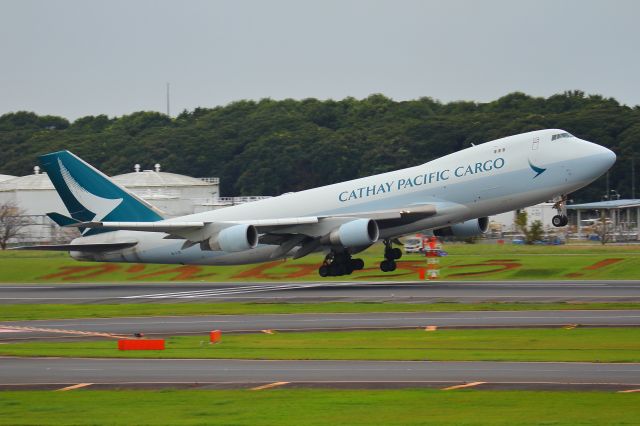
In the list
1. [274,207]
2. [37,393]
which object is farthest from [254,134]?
[37,393]

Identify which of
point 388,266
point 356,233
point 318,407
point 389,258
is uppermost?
point 356,233

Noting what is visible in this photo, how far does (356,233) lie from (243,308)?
8660 millimetres

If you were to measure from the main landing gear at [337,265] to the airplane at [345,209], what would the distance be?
0.05 m

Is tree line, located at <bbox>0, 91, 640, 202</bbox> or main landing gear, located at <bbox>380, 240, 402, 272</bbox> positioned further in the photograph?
tree line, located at <bbox>0, 91, 640, 202</bbox>

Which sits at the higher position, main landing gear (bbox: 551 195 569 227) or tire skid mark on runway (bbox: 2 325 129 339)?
main landing gear (bbox: 551 195 569 227)

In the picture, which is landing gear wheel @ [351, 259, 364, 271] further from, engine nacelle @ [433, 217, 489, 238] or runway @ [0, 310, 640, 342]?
runway @ [0, 310, 640, 342]

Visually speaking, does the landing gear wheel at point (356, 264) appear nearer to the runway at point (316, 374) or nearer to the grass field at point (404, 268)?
the grass field at point (404, 268)

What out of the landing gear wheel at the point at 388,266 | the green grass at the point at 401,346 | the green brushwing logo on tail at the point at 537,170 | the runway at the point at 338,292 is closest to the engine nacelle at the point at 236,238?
the runway at the point at 338,292

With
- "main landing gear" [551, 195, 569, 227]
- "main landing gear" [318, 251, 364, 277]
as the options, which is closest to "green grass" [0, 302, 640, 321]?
"main landing gear" [551, 195, 569, 227]

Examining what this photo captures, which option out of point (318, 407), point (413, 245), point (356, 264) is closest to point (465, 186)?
point (356, 264)

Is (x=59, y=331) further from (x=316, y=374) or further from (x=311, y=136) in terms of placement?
(x=311, y=136)

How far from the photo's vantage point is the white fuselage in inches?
1805

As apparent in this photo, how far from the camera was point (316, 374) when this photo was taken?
892 inches

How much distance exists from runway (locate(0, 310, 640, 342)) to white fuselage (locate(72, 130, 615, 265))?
472 inches
